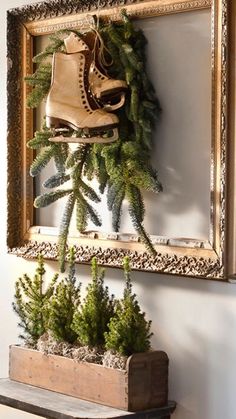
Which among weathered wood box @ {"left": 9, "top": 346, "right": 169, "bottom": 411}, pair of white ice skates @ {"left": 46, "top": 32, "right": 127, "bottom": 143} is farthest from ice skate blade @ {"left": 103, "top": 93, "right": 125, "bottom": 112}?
weathered wood box @ {"left": 9, "top": 346, "right": 169, "bottom": 411}

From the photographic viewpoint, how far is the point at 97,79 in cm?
205

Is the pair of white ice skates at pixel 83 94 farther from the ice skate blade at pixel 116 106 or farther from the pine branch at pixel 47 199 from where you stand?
the pine branch at pixel 47 199

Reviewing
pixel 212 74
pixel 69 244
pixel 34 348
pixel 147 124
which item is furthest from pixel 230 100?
pixel 34 348

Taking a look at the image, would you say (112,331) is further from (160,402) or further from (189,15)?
(189,15)

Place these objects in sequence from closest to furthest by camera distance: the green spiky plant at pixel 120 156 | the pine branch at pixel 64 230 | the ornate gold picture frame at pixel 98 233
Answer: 1. the ornate gold picture frame at pixel 98 233
2. the green spiky plant at pixel 120 156
3. the pine branch at pixel 64 230

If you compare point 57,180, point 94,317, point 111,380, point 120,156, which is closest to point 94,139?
point 120,156

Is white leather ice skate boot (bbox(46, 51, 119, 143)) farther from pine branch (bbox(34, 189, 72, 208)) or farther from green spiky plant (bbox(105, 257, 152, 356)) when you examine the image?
green spiky plant (bbox(105, 257, 152, 356))

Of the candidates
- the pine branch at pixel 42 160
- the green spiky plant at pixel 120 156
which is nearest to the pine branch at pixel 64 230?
the green spiky plant at pixel 120 156

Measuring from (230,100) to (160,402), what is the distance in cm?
70

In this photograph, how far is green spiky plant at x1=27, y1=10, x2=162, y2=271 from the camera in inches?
79.2

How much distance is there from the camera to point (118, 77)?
6.72 ft

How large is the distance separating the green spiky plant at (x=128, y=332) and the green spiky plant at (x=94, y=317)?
0.20 feet

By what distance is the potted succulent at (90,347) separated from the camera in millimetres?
1925

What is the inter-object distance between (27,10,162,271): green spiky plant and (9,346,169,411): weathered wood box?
25 cm
